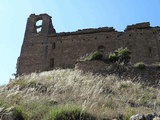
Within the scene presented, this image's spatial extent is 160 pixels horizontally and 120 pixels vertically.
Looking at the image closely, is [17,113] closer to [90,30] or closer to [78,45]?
[78,45]

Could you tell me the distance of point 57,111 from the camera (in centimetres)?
609

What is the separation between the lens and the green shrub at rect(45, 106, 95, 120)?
5.98 meters

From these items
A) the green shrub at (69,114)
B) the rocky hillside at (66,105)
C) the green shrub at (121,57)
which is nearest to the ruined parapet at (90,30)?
the green shrub at (121,57)

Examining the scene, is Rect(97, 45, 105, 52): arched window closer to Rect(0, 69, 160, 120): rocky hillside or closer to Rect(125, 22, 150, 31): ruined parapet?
Rect(125, 22, 150, 31): ruined parapet

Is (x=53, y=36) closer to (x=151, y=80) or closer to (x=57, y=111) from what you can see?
(x=151, y=80)

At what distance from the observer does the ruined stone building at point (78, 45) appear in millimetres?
29891

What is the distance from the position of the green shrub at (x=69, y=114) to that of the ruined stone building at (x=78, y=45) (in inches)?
912

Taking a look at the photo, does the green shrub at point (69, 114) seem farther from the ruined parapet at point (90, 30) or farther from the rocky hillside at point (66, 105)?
the ruined parapet at point (90, 30)

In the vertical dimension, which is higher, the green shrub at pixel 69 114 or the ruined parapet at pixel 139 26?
the ruined parapet at pixel 139 26

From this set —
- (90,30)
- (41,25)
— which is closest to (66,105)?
(90,30)

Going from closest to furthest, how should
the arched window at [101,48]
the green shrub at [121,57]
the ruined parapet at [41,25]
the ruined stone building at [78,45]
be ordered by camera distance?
the green shrub at [121,57] → the ruined stone building at [78,45] → the arched window at [101,48] → the ruined parapet at [41,25]

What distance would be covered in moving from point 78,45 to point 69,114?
2611 cm

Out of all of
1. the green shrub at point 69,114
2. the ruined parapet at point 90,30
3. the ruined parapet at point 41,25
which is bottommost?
the green shrub at point 69,114

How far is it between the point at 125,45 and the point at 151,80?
13.1 metres
